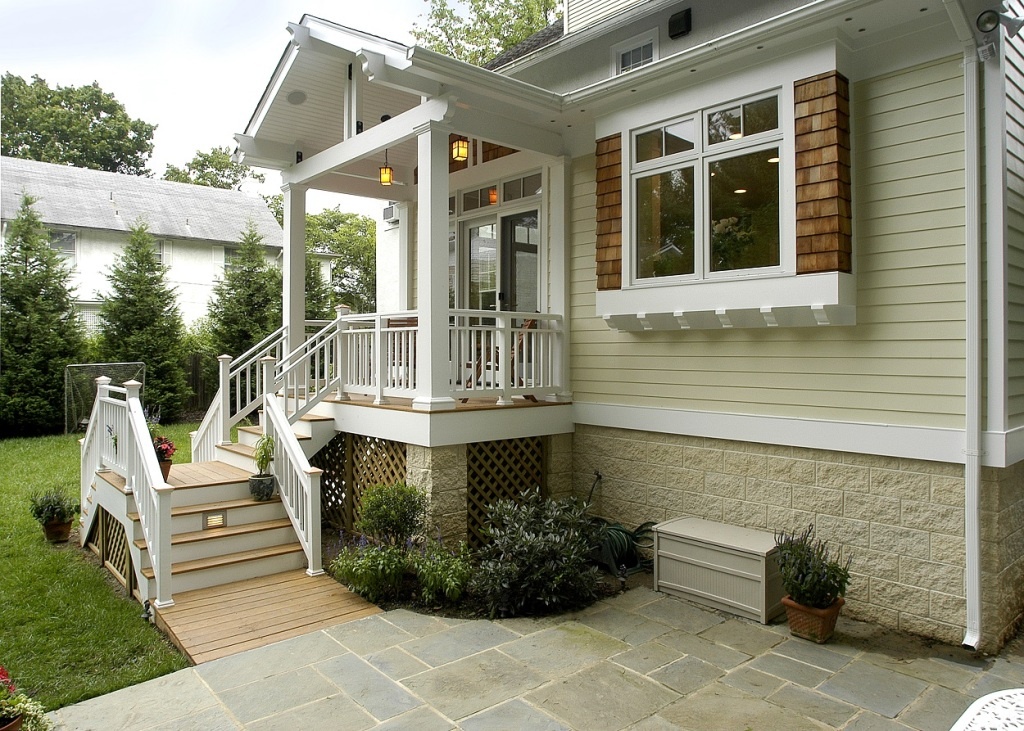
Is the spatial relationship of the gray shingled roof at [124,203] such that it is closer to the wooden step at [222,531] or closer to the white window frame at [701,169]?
the wooden step at [222,531]

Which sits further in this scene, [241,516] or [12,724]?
[241,516]

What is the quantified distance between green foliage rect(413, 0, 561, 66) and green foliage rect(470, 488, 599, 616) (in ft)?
60.6

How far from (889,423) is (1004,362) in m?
0.75

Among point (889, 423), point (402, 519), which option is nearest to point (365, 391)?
point (402, 519)

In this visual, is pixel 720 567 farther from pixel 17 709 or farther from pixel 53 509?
pixel 53 509

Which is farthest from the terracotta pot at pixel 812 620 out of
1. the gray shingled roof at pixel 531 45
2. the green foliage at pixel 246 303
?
the green foliage at pixel 246 303

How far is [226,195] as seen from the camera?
22.3 m

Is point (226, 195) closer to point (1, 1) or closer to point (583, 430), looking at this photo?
point (1, 1)

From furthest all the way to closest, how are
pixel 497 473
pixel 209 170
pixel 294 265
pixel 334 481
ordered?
pixel 209 170 < pixel 294 265 < pixel 334 481 < pixel 497 473

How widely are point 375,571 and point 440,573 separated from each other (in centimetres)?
48

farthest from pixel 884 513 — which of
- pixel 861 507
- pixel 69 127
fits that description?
pixel 69 127

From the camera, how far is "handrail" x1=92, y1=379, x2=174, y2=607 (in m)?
4.87

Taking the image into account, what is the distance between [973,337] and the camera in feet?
13.4

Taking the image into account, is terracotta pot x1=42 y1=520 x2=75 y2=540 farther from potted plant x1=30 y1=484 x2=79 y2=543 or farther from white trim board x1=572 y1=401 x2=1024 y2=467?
white trim board x1=572 y1=401 x2=1024 y2=467
